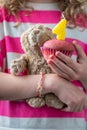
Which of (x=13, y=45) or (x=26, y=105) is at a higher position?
(x=13, y=45)

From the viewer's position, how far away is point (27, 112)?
0.99m

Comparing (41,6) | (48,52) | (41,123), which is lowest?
(41,123)

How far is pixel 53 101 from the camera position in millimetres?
927

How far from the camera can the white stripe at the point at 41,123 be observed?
1.00m

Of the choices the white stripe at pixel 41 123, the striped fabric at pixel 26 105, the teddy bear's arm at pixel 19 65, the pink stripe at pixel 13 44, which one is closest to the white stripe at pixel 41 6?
the striped fabric at pixel 26 105

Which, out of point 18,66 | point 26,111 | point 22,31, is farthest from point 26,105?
point 22,31

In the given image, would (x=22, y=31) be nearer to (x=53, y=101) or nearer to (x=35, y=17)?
(x=35, y=17)

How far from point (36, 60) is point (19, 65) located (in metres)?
0.05

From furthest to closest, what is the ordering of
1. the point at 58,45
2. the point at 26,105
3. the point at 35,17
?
1. the point at 35,17
2. the point at 26,105
3. the point at 58,45

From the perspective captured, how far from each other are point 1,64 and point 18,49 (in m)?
0.07

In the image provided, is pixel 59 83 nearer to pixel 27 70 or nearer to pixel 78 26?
pixel 27 70

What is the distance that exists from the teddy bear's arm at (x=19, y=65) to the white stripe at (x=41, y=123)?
154 millimetres

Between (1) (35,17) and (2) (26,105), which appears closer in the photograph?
(2) (26,105)

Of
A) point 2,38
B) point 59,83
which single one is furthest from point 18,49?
point 59,83
